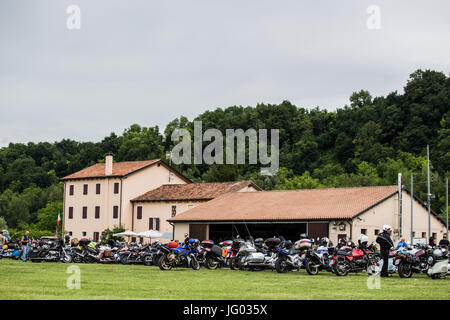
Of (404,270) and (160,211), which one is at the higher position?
(160,211)

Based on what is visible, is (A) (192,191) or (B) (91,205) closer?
(A) (192,191)

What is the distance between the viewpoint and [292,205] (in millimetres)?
42438

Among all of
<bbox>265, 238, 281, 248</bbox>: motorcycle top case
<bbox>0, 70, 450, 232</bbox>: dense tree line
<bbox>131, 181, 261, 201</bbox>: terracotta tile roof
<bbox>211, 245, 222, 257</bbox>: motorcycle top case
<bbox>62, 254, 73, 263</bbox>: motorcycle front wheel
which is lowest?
<bbox>62, 254, 73, 263</bbox>: motorcycle front wheel

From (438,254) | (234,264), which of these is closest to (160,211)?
(234,264)

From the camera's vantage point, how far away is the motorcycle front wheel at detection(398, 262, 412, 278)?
20328 millimetres

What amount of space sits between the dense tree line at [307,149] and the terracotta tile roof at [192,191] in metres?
18.7

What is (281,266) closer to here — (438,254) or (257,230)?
(438,254)

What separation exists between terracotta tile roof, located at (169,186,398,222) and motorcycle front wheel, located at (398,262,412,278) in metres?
16.3

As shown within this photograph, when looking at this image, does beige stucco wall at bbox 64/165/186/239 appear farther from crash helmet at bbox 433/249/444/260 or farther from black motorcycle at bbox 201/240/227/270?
crash helmet at bbox 433/249/444/260

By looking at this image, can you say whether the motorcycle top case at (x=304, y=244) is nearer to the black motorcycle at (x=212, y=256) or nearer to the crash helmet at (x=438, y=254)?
the black motorcycle at (x=212, y=256)

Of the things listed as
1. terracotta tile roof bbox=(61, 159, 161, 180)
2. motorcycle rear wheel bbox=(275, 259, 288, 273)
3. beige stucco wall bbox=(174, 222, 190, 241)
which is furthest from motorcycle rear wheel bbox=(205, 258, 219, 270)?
terracotta tile roof bbox=(61, 159, 161, 180)

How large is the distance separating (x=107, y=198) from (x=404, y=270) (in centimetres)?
4281
